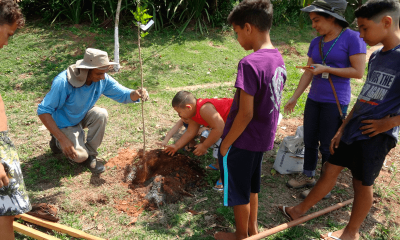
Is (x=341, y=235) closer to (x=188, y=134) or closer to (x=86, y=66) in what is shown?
(x=188, y=134)

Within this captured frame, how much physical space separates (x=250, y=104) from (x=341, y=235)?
172 centimetres

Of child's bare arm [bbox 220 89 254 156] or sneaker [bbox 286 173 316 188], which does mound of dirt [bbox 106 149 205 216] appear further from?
child's bare arm [bbox 220 89 254 156]

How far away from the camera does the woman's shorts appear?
88.7 inches

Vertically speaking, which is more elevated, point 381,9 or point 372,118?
point 381,9

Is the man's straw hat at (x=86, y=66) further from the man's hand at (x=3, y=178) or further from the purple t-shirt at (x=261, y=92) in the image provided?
the purple t-shirt at (x=261, y=92)

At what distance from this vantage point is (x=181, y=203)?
11.6 feet

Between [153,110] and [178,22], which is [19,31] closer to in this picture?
[178,22]

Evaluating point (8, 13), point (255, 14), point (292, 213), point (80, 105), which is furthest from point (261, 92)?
point (80, 105)

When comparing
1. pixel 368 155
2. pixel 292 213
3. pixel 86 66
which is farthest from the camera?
pixel 86 66

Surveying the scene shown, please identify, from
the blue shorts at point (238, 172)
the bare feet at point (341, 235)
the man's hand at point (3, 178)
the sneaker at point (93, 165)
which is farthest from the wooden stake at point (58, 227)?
the bare feet at point (341, 235)

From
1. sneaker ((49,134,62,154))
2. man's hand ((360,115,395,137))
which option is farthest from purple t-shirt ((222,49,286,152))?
sneaker ((49,134,62,154))

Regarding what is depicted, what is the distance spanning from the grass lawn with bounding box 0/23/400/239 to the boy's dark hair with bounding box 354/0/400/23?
2.02 metres

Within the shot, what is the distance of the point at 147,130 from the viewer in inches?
195

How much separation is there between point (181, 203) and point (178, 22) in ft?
23.7
